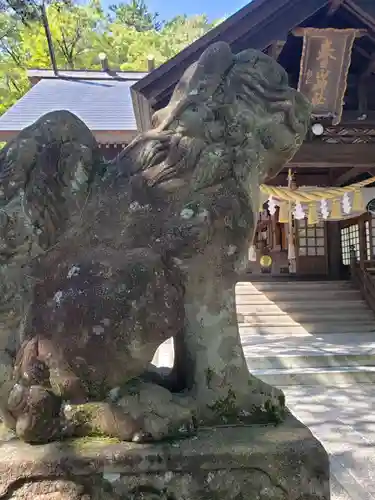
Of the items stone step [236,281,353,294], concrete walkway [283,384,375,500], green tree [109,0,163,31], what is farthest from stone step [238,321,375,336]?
green tree [109,0,163,31]

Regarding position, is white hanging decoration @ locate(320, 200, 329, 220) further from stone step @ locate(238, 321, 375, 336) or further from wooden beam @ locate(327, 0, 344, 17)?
wooden beam @ locate(327, 0, 344, 17)

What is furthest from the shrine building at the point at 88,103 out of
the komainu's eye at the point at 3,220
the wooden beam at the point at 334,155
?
the komainu's eye at the point at 3,220

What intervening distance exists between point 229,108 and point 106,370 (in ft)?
2.80

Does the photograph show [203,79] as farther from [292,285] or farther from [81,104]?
[81,104]

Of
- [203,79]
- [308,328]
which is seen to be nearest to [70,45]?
[308,328]

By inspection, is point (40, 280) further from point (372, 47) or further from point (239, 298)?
point (239, 298)

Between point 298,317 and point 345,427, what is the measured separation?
462 centimetres

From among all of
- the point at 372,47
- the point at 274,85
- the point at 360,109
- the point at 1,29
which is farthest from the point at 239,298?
the point at 1,29

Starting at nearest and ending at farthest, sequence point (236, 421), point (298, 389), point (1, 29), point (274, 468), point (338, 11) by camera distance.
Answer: point (274, 468), point (236, 421), point (298, 389), point (338, 11), point (1, 29)

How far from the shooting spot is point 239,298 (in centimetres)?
868

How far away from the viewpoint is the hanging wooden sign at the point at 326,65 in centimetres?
593

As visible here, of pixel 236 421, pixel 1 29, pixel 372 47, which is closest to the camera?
pixel 236 421

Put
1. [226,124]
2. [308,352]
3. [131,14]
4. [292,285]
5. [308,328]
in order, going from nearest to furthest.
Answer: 1. [226,124]
2. [308,352]
3. [308,328]
4. [292,285]
5. [131,14]

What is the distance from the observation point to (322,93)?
631cm
